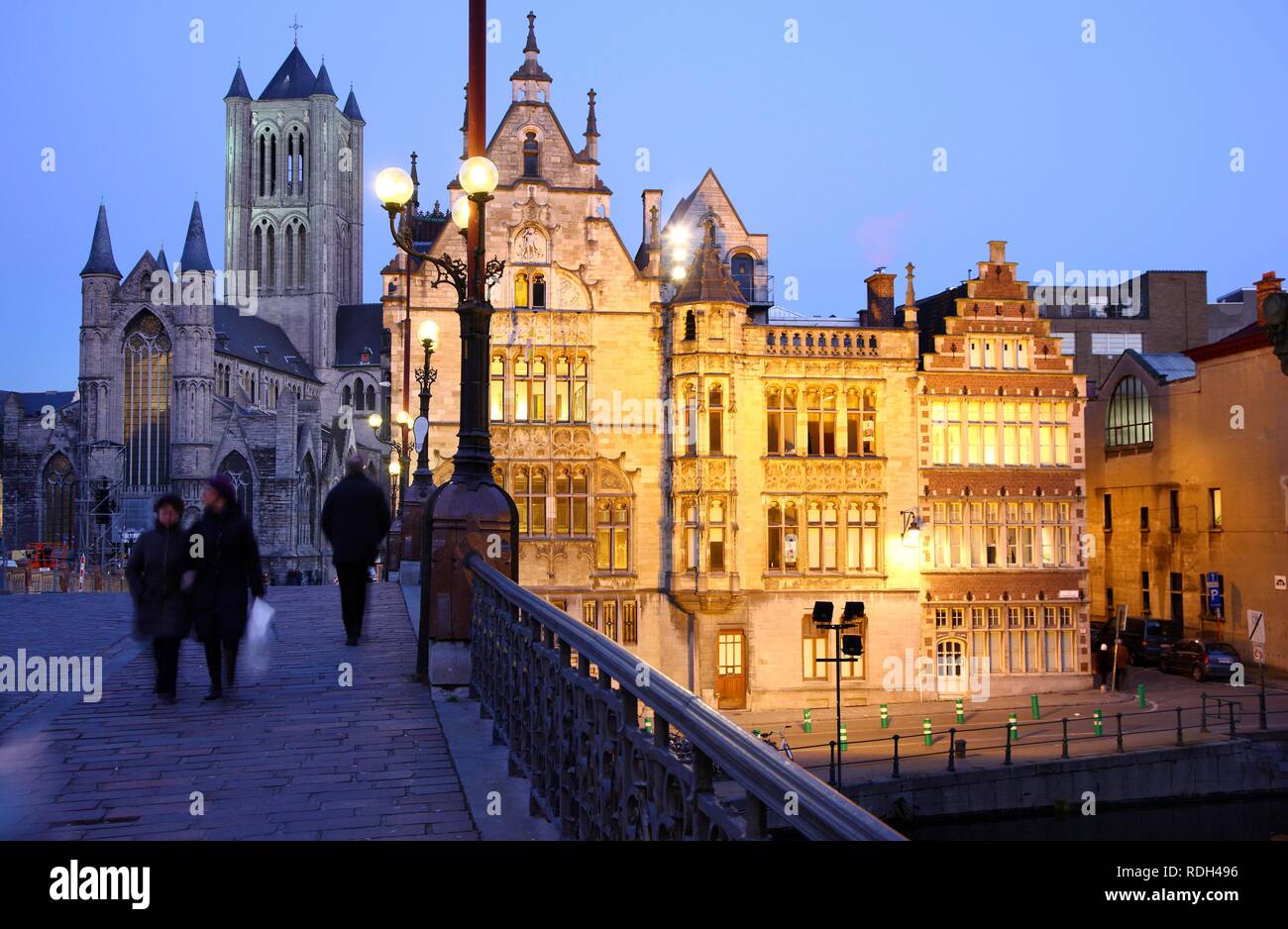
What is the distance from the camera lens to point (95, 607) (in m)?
19.2

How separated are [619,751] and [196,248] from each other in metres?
→ 89.6

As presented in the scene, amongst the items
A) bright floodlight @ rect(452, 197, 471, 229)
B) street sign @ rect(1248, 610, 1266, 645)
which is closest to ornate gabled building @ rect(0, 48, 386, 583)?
bright floodlight @ rect(452, 197, 471, 229)

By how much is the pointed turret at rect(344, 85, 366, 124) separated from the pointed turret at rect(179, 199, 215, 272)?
30.2m

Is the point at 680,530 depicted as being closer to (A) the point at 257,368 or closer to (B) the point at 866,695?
(B) the point at 866,695

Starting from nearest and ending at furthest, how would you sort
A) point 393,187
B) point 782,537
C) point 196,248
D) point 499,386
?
point 393,187 → point 499,386 → point 782,537 → point 196,248

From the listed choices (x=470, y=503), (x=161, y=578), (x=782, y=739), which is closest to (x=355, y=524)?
(x=470, y=503)

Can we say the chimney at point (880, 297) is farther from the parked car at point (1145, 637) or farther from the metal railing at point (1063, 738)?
the metal railing at point (1063, 738)

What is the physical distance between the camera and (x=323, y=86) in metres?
107

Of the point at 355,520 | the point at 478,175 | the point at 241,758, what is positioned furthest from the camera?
the point at 355,520

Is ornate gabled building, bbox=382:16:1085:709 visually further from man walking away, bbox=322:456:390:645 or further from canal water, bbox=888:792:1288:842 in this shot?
man walking away, bbox=322:456:390:645

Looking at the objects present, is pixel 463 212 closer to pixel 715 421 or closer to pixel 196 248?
pixel 715 421

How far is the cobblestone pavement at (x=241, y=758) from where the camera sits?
19.5ft

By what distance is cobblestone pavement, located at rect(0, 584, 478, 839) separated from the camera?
595 centimetres

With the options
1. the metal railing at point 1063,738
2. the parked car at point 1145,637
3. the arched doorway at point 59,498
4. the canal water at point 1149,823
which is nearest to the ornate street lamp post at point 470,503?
the metal railing at point 1063,738
